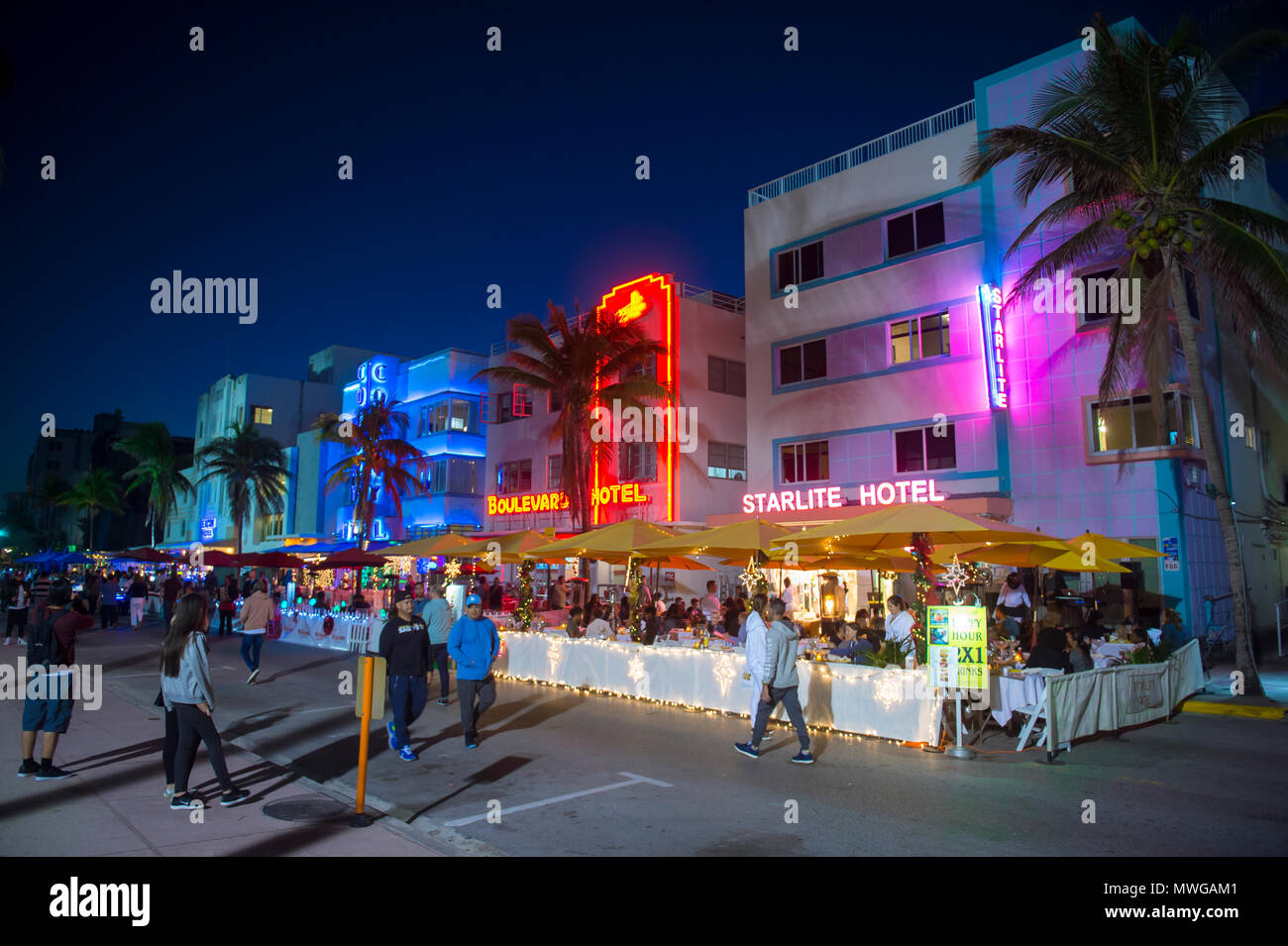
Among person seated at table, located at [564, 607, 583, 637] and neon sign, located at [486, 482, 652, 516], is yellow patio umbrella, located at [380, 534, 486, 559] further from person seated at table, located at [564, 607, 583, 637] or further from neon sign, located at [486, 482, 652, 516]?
neon sign, located at [486, 482, 652, 516]

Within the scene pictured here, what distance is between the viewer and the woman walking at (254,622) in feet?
52.0

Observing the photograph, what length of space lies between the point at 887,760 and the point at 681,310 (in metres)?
22.4

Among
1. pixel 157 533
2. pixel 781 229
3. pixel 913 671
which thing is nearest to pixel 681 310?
pixel 781 229

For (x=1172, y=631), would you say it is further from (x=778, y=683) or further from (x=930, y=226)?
(x=930, y=226)

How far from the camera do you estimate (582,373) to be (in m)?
29.0

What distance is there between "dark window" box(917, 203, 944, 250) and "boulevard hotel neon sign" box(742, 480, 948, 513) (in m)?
7.06

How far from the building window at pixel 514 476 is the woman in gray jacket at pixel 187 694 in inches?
1126

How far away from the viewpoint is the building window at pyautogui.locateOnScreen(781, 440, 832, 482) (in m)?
25.5

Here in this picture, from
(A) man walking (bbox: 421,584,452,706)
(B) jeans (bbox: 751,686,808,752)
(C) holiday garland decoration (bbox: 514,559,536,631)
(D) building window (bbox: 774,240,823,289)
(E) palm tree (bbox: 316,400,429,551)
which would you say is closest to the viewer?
(B) jeans (bbox: 751,686,808,752)

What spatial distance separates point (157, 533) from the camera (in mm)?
86062

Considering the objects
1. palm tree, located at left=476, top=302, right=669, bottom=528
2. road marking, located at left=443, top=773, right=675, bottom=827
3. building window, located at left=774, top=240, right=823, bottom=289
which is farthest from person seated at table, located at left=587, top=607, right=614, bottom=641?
building window, located at left=774, top=240, right=823, bottom=289

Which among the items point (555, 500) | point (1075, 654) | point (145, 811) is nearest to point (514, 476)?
point (555, 500)

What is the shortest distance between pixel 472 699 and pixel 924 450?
16585mm
